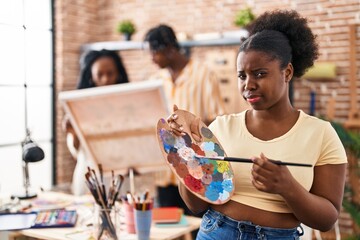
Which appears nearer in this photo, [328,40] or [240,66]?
[240,66]

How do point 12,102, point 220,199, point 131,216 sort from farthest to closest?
point 12,102 → point 131,216 → point 220,199

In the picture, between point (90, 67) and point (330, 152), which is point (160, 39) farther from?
point (330, 152)

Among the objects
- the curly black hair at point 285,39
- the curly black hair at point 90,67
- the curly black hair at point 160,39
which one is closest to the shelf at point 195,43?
the curly black hair at point 160,39

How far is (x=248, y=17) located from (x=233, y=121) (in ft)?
10.4

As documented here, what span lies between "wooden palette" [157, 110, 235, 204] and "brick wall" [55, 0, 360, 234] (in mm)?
3231

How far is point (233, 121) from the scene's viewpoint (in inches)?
54.2

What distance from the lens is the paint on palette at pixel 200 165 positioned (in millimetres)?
1321

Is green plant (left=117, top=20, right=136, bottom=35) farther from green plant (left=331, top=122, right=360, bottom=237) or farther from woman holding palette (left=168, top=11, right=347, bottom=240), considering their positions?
woman holding palette (left=168, top=11, right=347, bottom=240)

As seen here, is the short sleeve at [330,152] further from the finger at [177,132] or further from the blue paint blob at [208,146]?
the finger at [177,132]

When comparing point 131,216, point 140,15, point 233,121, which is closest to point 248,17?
point 140,15

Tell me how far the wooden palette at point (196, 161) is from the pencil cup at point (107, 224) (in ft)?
1.98

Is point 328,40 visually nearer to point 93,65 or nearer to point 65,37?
point 93,65

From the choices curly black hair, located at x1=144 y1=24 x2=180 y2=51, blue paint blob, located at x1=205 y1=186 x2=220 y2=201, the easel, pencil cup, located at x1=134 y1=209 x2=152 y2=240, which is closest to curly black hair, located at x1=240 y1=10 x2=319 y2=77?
blue paint blob, located at x1=205 y1=186 x2=220 y2=201

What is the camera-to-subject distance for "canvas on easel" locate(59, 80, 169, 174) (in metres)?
2.09
